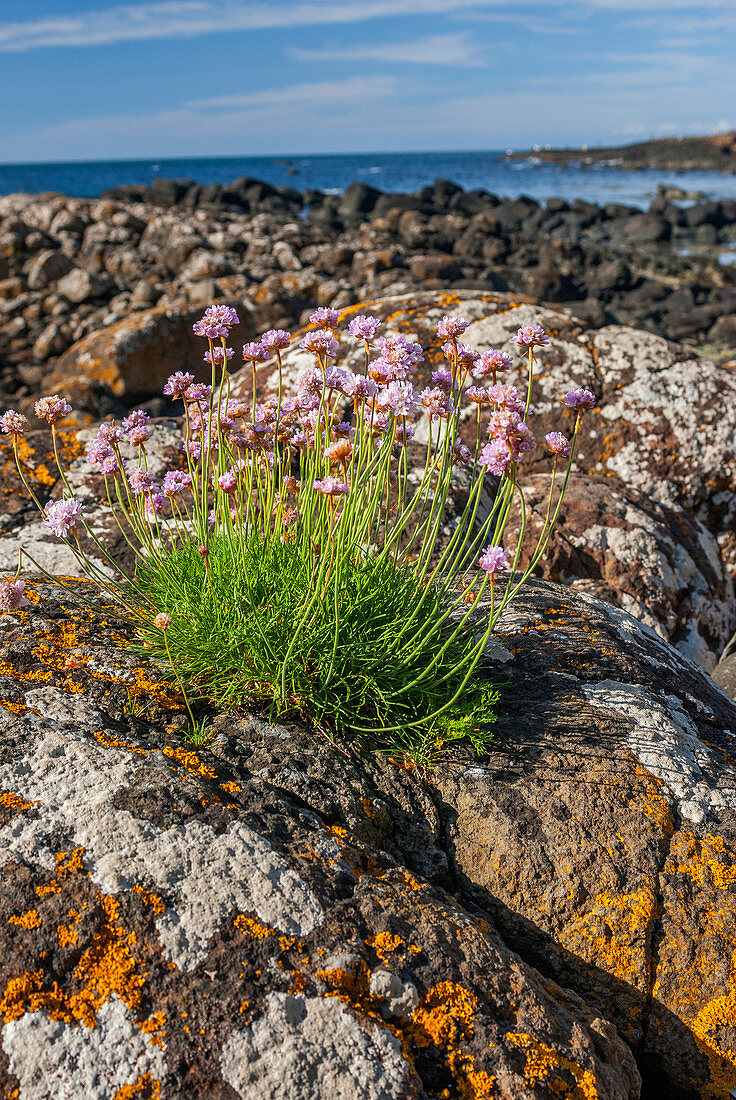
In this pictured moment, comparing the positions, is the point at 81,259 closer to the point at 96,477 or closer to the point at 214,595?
the point at 96,477

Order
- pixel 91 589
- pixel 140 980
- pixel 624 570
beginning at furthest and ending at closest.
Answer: pixel 624 570
pixel 91 589
pixel 140 980

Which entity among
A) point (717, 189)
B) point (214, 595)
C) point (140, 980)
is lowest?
point (140, 980)

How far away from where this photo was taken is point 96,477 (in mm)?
5137

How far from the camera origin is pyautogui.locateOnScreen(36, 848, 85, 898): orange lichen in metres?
2.04

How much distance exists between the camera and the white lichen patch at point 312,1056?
176 centimetres

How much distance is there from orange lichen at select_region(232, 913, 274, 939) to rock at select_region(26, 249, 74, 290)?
21.3 meters

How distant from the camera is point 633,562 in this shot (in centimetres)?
484

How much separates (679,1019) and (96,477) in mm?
4478

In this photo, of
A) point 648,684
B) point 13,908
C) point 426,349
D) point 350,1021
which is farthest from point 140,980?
point 426,349

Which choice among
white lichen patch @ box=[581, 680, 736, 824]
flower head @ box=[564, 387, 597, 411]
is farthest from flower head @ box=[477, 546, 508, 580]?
white lichen patch @ box=[581, 680, 736, 824]

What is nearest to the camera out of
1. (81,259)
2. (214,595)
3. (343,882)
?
(343,882)

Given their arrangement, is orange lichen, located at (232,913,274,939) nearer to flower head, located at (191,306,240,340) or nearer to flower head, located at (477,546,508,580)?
flower head, located at (477,546,508,580)

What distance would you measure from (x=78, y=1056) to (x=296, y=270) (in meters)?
21.9

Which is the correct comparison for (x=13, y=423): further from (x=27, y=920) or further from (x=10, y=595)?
(x=27, y=920)
